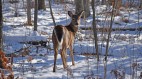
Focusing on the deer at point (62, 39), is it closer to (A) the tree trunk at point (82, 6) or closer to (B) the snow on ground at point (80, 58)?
(B) the snow on ground at point (80, 58)

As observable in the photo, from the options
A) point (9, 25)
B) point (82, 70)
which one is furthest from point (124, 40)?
point (9, 25)

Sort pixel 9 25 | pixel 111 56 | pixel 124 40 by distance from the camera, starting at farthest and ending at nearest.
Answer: pixel 9 25
pixel 124 40
pixel 111 56

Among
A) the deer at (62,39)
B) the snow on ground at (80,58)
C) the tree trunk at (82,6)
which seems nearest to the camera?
the snow on ground at (80,58)

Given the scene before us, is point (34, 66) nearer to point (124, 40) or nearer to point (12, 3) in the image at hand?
point (124, 40)

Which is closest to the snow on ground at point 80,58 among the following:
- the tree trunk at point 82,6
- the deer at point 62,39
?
the deer at point 62,39

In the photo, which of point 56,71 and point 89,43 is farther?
point 89,43

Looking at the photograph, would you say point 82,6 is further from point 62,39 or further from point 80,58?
point 62,39

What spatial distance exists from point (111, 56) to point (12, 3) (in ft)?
56.7

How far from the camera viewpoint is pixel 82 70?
7.75m

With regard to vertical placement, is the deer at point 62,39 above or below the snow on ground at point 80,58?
above

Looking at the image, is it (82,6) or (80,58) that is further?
(82,6)

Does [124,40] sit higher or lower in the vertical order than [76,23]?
lower

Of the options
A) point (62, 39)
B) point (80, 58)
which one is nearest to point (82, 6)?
point (80, 58)

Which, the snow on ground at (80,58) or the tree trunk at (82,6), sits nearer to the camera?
the snow on ground at (80,58)
